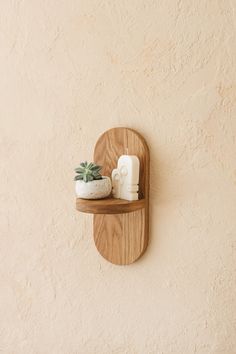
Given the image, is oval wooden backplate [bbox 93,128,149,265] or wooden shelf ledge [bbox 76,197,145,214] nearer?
wooden shelf ledge [bbox 76,197,145,214]

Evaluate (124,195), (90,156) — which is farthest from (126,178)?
(90,156)

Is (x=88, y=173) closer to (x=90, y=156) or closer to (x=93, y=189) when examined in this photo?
(x=93, y=189)

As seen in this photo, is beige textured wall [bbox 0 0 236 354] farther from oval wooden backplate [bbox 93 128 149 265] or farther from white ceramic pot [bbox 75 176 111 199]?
white ceramic pot [bbox 75 176 111 199]

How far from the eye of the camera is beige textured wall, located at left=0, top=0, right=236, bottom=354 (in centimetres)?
94

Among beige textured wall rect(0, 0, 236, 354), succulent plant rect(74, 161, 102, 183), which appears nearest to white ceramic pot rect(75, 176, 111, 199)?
succulent plant rect(74, 161, 102, 183)

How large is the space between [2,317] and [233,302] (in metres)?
0.64

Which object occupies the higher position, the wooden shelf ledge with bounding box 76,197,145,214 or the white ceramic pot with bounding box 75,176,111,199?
the white ceramic pot with bounding box 75,176,111,199

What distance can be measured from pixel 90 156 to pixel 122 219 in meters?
0.18

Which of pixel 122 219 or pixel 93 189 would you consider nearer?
pixel 93 189

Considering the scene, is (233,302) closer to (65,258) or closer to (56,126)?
→ (65,258)

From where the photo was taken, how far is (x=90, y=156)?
1063 mm

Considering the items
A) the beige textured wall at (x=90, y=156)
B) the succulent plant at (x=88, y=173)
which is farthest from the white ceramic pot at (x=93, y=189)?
the beige textured wall at (x=90, y=156)

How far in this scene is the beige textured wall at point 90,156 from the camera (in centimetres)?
94

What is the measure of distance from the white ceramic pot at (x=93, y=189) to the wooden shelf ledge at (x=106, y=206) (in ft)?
0.04
